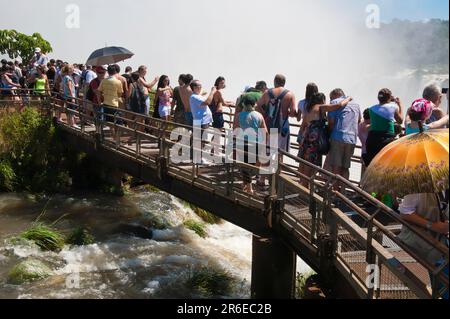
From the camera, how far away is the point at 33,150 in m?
13.6

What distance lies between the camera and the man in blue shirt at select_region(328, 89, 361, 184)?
7160mm

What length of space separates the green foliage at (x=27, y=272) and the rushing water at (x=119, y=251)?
0.11 m

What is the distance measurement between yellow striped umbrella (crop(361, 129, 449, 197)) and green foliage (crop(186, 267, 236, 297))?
507 centimetres

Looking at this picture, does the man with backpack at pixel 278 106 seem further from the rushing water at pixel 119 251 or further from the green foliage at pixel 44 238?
the green foliage at pixel 44 238

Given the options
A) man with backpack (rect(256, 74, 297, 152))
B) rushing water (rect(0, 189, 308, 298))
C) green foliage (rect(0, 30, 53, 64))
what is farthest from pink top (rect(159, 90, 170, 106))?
green foliage (rect(0, 30, 53, 64))

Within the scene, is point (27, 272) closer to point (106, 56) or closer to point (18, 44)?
point (106, 56)

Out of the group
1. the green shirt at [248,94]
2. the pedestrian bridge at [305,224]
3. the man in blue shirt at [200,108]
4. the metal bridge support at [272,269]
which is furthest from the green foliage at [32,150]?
the metal bridge support at [272,269]

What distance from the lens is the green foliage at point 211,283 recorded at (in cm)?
890

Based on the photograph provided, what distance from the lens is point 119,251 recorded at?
10.4 meters

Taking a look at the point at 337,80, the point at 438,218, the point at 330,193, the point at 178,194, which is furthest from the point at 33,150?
the point at 337,80

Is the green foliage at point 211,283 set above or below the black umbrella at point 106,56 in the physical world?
below

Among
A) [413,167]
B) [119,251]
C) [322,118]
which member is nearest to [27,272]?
[119,251]

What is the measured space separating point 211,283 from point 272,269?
1797 mm
